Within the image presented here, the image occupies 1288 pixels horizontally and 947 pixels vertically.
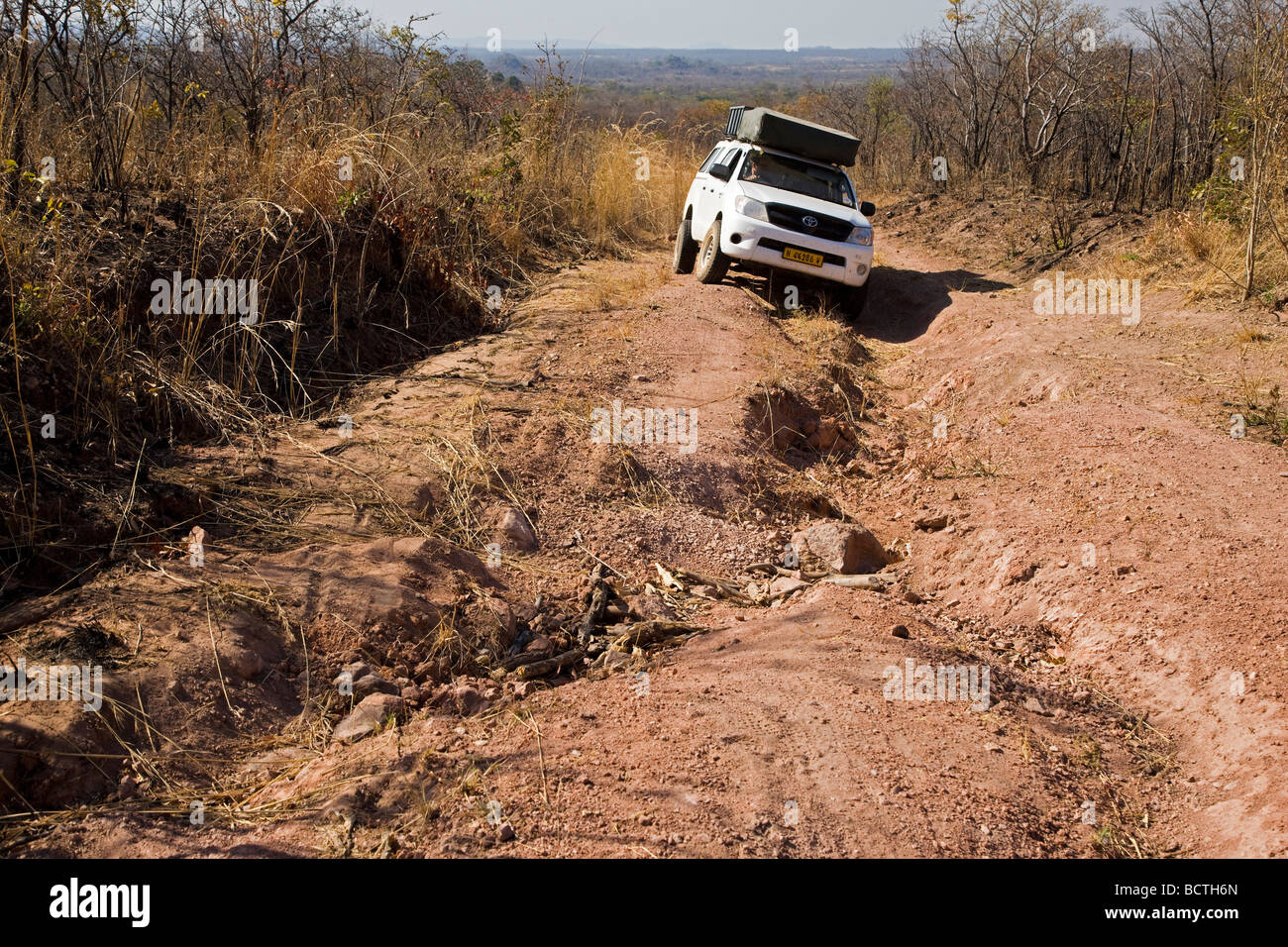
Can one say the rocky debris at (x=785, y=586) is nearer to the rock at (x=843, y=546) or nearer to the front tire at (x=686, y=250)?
the rock at (x=843, y=546)

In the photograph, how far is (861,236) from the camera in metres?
9.92

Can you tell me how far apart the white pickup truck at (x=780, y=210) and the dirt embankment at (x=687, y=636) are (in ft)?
9.82

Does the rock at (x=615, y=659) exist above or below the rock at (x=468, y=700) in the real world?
above

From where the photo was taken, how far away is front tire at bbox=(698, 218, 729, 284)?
32.6 ft

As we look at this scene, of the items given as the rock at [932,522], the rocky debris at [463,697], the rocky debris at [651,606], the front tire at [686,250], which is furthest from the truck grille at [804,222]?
the rocky debris at [463,697]

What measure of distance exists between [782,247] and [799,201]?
70 cm

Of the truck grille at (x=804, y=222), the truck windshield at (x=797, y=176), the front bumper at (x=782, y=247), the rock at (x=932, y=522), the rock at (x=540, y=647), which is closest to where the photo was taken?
the rock at (x=540, y=647)

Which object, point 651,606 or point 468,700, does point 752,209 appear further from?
point 468,700

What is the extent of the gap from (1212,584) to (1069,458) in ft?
5.15

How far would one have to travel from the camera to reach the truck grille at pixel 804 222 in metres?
9.65

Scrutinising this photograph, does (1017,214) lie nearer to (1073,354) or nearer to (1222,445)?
(1073,354)

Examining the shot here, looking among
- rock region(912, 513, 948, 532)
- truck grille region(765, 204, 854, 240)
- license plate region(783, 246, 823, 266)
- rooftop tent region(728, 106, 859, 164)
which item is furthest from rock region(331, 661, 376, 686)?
rooftop tent region(728, 106, 859, 164)

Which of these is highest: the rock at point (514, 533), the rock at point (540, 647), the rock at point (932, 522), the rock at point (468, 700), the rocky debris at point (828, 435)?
the rocky debris at point (828, 435)

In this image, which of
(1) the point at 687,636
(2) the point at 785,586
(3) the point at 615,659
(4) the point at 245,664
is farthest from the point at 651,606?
(4) the point at 245,664
